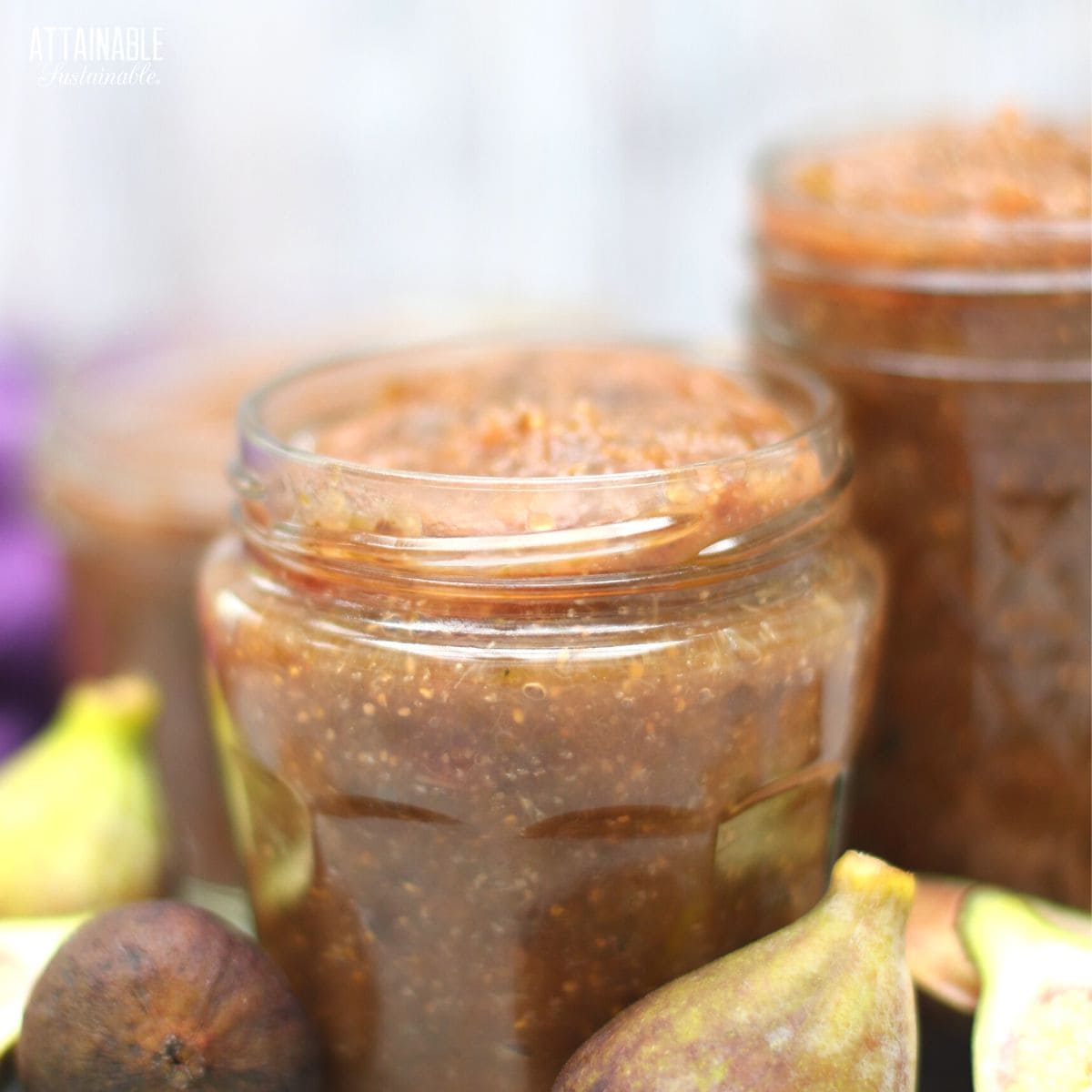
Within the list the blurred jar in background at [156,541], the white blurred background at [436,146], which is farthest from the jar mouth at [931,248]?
the white blurred background at [436,146]

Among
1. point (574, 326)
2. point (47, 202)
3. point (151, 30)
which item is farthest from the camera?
point (47, 202)

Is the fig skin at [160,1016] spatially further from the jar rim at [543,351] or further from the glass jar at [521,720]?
the jar rim at [543,351]

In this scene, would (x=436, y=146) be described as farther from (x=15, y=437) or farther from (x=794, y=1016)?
(x=794, y=1016)

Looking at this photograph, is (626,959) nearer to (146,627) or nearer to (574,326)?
(146,627)

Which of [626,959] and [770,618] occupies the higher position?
[770,618]

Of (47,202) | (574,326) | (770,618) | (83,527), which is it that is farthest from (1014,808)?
(47,202)

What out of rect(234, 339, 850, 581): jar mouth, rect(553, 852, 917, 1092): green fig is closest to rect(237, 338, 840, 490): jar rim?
rect(234, 339, 850, 581): jar mouth

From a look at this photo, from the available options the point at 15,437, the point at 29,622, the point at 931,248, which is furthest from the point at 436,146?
the point at 931,248
